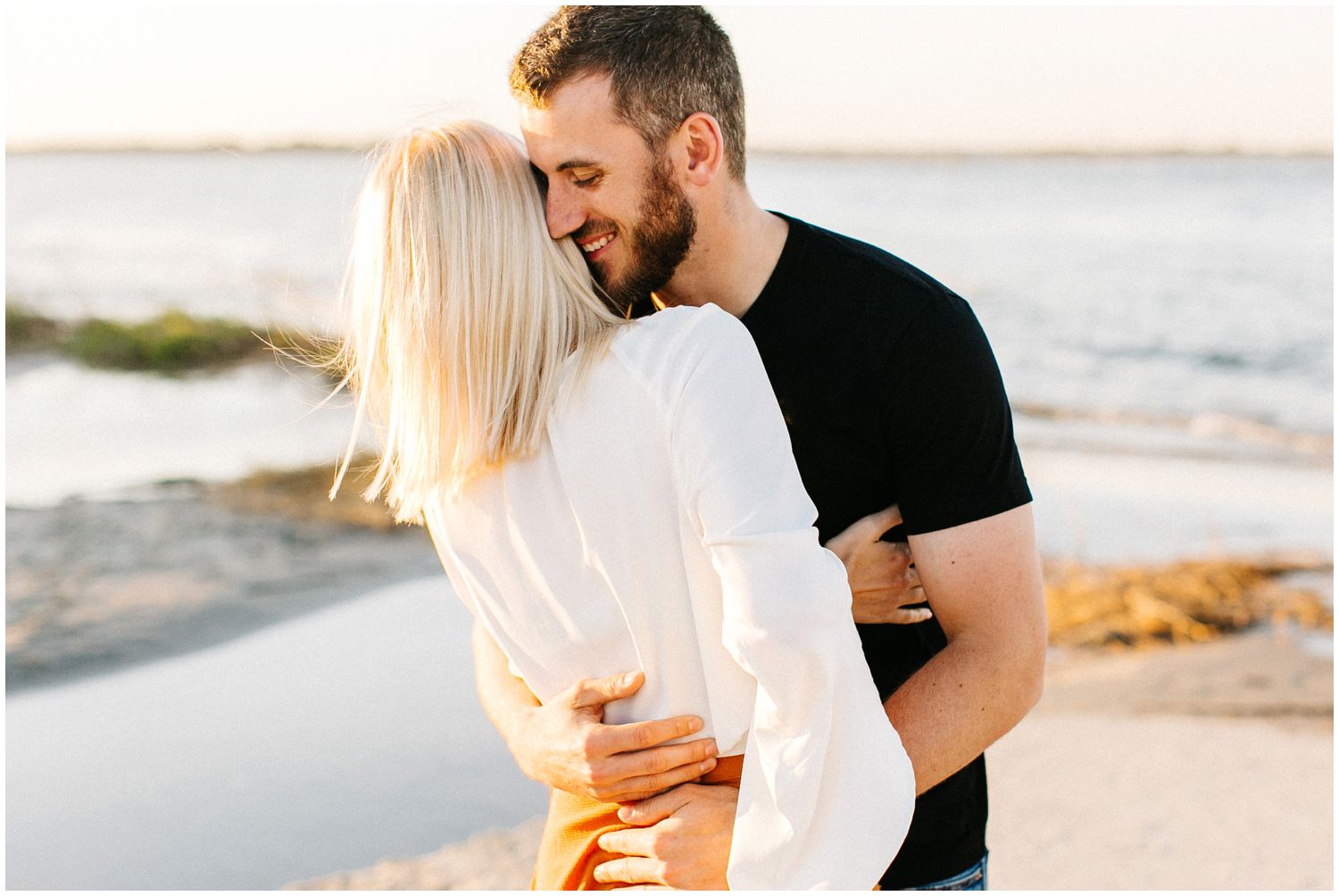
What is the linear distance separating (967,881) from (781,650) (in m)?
0.95

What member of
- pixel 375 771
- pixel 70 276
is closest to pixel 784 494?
A: pixel 375 771

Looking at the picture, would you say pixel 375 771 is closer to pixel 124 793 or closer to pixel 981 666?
pixel 124 793

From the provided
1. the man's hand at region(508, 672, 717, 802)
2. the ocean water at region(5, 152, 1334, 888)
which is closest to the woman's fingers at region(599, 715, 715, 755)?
the man's hand at region(508, 672, 717, 802)

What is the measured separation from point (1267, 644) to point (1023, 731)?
1799 millimetres

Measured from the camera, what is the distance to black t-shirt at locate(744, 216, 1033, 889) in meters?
1.80

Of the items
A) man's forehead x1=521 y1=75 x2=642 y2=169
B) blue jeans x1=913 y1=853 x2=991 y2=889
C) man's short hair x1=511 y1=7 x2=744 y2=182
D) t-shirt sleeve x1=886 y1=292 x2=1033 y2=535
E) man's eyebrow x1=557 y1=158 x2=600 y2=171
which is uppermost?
man's short hair x1=511 y1=7 x2=744 y2=182

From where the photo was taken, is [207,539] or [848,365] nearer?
[848,365]

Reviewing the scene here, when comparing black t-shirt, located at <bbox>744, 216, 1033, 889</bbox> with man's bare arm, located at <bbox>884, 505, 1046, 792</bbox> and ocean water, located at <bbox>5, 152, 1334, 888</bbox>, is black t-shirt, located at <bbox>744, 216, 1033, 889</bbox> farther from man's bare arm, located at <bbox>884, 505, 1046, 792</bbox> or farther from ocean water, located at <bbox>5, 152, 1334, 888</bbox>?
ocean water, located at <bbox>5, 152, 1334, 888</bbox>

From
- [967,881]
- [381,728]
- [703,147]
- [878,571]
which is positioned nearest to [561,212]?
[703,147]

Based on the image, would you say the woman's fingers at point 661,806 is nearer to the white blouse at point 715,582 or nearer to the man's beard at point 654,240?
the white blouse at point 715,582

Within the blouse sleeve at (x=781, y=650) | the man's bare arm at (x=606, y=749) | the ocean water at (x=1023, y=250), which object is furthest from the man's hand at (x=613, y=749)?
the ocean water at (x=1023, y=250)

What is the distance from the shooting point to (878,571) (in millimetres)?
1868

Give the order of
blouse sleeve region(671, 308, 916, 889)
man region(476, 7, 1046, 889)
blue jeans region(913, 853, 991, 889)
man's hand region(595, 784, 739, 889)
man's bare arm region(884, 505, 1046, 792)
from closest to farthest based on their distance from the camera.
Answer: blouse sleeve region(671, 308, 916, 889), man's hand region(595, 784, 739, 889), man region(476, 7, 1046, 889), man's bare arm region(884, 505, 1046, 792), blue jeans region(913, 853, 991, 889)

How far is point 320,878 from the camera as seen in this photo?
4.09 m
